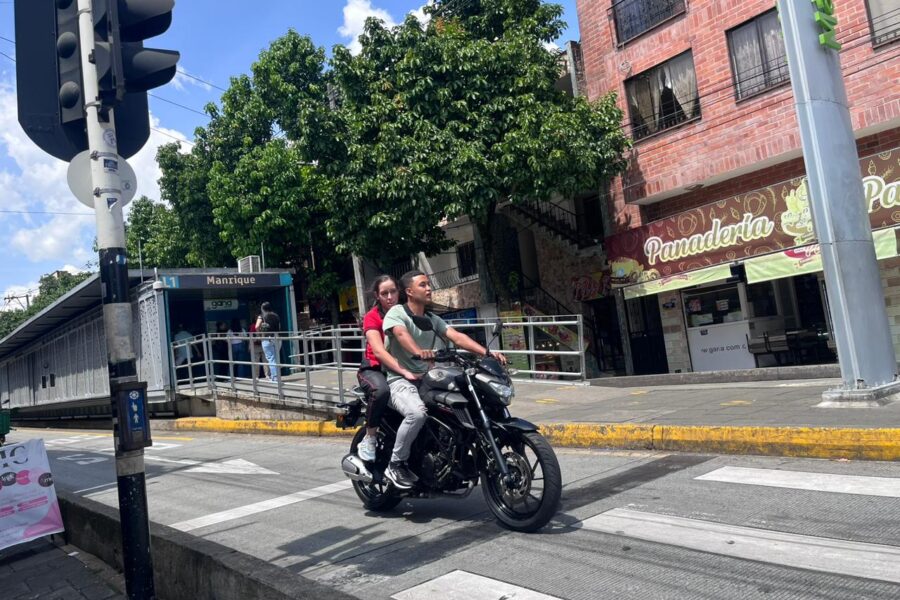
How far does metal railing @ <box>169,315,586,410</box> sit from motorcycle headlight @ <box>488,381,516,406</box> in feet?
15.6

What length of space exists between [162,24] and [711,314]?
1537 cm

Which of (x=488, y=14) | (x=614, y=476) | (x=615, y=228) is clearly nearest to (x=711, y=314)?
(x=615, y=228)

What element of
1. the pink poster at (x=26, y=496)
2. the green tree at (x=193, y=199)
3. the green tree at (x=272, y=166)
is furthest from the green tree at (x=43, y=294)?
the pink poster at (x=26, y=496)

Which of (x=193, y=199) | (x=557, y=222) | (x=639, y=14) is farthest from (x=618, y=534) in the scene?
(x=193, y=199)

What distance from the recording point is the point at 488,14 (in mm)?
18688

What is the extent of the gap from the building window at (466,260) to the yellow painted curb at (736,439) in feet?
54.5

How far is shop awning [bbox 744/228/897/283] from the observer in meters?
13.7

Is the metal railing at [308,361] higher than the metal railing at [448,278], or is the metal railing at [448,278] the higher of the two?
the metal railing at [448,278]

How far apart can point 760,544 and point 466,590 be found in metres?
1.59

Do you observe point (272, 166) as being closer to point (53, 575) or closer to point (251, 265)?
point (251, 265)

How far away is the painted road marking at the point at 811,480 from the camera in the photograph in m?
4.79

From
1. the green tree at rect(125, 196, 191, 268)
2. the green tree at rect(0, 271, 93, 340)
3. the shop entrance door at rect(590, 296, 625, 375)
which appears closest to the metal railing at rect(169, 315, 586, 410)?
the shop entrance door at rect(590, 296, 625, 375)

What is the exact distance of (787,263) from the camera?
14141 mm

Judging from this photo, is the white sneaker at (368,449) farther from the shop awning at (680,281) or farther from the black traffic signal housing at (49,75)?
the shop awning at (680,281)
